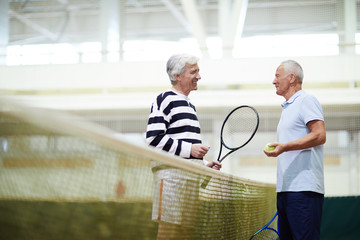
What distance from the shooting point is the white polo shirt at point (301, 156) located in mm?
2691

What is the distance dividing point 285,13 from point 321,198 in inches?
361

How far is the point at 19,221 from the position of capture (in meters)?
1.42

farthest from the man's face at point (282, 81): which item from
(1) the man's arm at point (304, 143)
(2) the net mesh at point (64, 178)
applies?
(2) the net mesh at point (64, 178)

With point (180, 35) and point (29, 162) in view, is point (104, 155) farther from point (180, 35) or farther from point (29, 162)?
point (180, 35)

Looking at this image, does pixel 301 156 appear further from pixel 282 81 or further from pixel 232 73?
pixel 232 73

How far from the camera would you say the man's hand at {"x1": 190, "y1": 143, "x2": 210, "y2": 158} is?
2392 mm

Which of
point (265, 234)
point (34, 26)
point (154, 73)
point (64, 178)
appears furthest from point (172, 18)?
point (64, 178)

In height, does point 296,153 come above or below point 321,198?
above

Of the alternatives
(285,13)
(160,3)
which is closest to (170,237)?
(285,13)

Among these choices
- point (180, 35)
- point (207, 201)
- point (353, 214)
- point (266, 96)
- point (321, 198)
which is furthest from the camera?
point (180, 35)

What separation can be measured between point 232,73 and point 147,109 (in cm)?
191

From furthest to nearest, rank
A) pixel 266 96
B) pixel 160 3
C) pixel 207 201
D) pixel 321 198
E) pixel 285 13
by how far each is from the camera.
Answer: pixel 160 3 → pixel 285 13 → pixel 266 96 → pixel 321 198 → pixel 207 201

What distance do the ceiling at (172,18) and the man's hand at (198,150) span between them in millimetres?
7120

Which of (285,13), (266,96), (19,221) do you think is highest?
(285,13)
